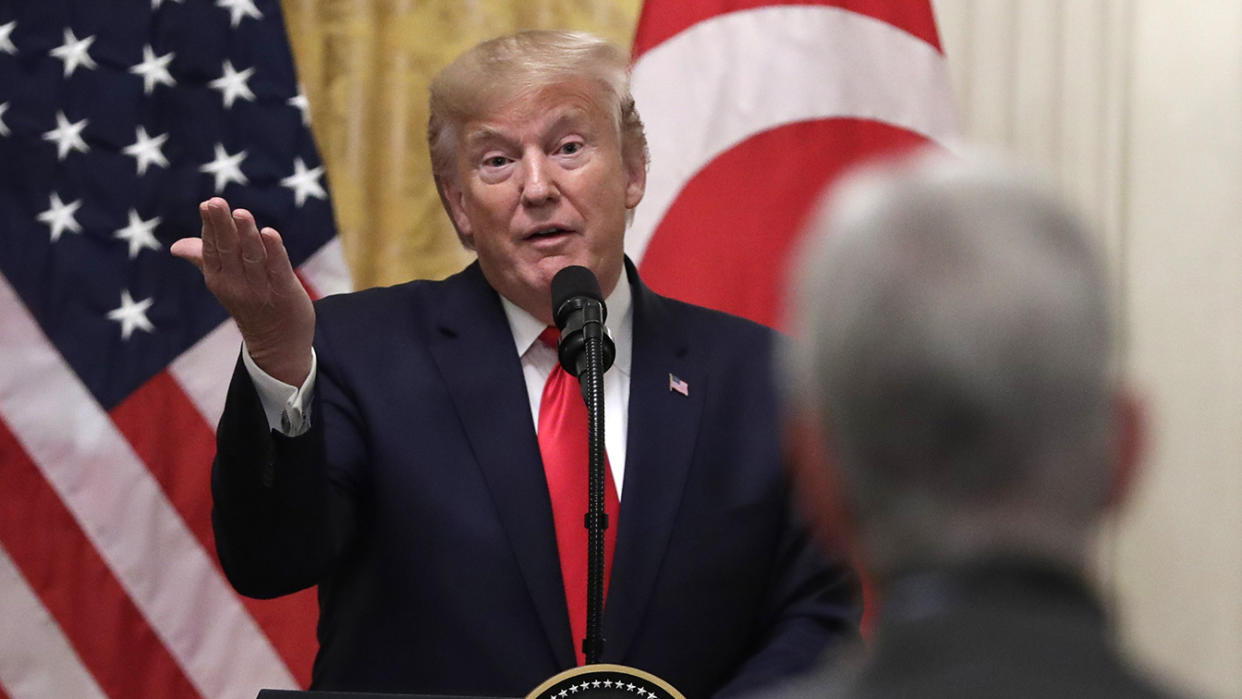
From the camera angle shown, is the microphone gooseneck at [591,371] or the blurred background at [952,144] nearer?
the microphone gooseneck at [591,371]

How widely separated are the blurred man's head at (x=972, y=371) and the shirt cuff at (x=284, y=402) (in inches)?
52.0

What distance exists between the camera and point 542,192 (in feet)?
7.81

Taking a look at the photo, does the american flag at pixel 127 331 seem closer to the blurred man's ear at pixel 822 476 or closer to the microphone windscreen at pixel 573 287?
the microphone windscreen at pixel 573 287

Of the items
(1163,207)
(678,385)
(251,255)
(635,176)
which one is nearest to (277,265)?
(251,255)

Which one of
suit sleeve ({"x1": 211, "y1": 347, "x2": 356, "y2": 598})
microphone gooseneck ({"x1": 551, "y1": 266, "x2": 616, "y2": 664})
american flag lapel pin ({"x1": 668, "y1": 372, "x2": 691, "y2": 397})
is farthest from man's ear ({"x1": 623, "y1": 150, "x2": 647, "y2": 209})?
suit sleeve ({"x1": 211, "y1": 347, "x2": 356, "y2": 598})

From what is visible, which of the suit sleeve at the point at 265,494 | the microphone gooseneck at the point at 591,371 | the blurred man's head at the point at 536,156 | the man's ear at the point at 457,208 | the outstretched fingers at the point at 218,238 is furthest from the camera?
the man's ear at the point at 457,208

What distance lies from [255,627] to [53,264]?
0.93 m

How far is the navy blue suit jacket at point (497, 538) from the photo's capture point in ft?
6.86

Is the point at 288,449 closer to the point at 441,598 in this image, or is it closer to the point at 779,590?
the point at 441,598

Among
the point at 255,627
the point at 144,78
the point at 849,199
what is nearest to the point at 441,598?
the point at 255,627

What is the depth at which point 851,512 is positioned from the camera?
73 cm

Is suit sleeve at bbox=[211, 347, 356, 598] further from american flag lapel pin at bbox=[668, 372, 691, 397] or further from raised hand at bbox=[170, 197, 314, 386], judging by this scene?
american flag lapel pin at bbox=[668, 372, 691, 397]

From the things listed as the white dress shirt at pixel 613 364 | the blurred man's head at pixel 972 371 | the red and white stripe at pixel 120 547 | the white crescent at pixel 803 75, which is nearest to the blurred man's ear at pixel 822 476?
the blurred man's head at pixel 972 371

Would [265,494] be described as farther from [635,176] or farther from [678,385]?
[635,176]
